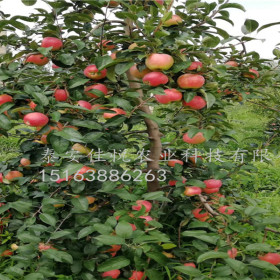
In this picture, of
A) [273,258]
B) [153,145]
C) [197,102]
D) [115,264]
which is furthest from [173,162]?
[115,264]

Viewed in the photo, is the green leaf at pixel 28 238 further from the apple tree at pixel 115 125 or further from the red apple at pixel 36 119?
the red apple at pixel 36 119

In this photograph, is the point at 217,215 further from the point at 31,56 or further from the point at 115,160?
the point at 31,56

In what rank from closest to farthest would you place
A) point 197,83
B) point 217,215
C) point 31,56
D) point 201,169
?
point 197,83 → point 31,56 → point 217,215 → point 201,169

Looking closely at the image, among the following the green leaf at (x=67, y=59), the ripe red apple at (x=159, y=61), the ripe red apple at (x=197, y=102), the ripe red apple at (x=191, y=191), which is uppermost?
the ripe red apple at (x=159, y=61)

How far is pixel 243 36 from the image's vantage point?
1228mm

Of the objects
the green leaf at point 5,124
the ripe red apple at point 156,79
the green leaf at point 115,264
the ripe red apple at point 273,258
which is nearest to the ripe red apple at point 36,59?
the green leaf at point 5,124

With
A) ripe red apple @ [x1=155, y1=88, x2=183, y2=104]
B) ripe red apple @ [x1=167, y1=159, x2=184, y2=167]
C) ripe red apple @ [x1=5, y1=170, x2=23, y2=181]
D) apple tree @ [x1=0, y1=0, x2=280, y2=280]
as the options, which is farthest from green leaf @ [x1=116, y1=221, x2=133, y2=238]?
ripe red apple @ [x1=5, y1=170, x2=23, y2=181]

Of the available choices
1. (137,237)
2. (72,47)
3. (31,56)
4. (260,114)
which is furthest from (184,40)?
(260,114)

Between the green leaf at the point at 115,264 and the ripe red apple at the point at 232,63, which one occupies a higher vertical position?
the ripe red apple at the point at 232,63

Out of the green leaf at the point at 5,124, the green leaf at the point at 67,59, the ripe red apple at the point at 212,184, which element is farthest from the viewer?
the ripe red apple at the point at 212,184

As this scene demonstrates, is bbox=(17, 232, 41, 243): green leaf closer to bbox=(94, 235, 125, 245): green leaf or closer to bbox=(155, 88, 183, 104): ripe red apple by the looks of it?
bbox=(94, 235, 125, 245): green leaf

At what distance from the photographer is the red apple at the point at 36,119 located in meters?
0.95

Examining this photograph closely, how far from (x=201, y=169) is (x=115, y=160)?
48 centimetres

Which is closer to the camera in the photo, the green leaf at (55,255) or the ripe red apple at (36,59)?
the green leaf at (55,255)
